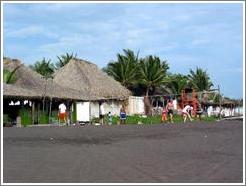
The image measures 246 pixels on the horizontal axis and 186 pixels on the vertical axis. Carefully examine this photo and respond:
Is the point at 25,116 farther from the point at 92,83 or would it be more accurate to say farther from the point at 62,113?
the point at 92,83

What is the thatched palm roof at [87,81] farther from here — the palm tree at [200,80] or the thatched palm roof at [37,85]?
the palm tree at [200,80]

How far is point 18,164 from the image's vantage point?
26.9 feet

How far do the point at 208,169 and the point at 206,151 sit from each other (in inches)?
115

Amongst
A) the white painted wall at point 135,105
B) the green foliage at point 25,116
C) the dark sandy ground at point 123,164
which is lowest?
the dark sandy ground at point 123,164

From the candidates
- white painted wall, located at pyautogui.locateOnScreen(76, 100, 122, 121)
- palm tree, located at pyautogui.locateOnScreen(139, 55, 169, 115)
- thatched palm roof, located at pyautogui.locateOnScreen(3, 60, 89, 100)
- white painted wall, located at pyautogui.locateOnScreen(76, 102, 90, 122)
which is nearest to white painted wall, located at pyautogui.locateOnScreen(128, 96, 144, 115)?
palm tree, located at pyautogui.locateOnScreen(139, 55, 169, 115)

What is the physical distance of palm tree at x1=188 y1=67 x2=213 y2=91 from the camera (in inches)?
2509

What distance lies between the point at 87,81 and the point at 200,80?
80.6ft

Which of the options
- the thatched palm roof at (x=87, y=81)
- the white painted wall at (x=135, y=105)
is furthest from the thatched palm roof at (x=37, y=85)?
the white painted wall at (x=135, y=105)

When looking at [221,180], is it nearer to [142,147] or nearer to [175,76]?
[142,147]

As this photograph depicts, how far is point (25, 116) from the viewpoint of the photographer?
29.2 meters

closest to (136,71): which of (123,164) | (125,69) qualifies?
(125,69)

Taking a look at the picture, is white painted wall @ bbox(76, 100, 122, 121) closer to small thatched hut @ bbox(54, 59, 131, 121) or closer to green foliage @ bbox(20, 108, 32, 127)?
small thatched hut @ bbox(54, 59, 131, 121)

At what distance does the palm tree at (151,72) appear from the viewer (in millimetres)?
51406

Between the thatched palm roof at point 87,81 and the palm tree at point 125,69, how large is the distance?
14.5 feet
